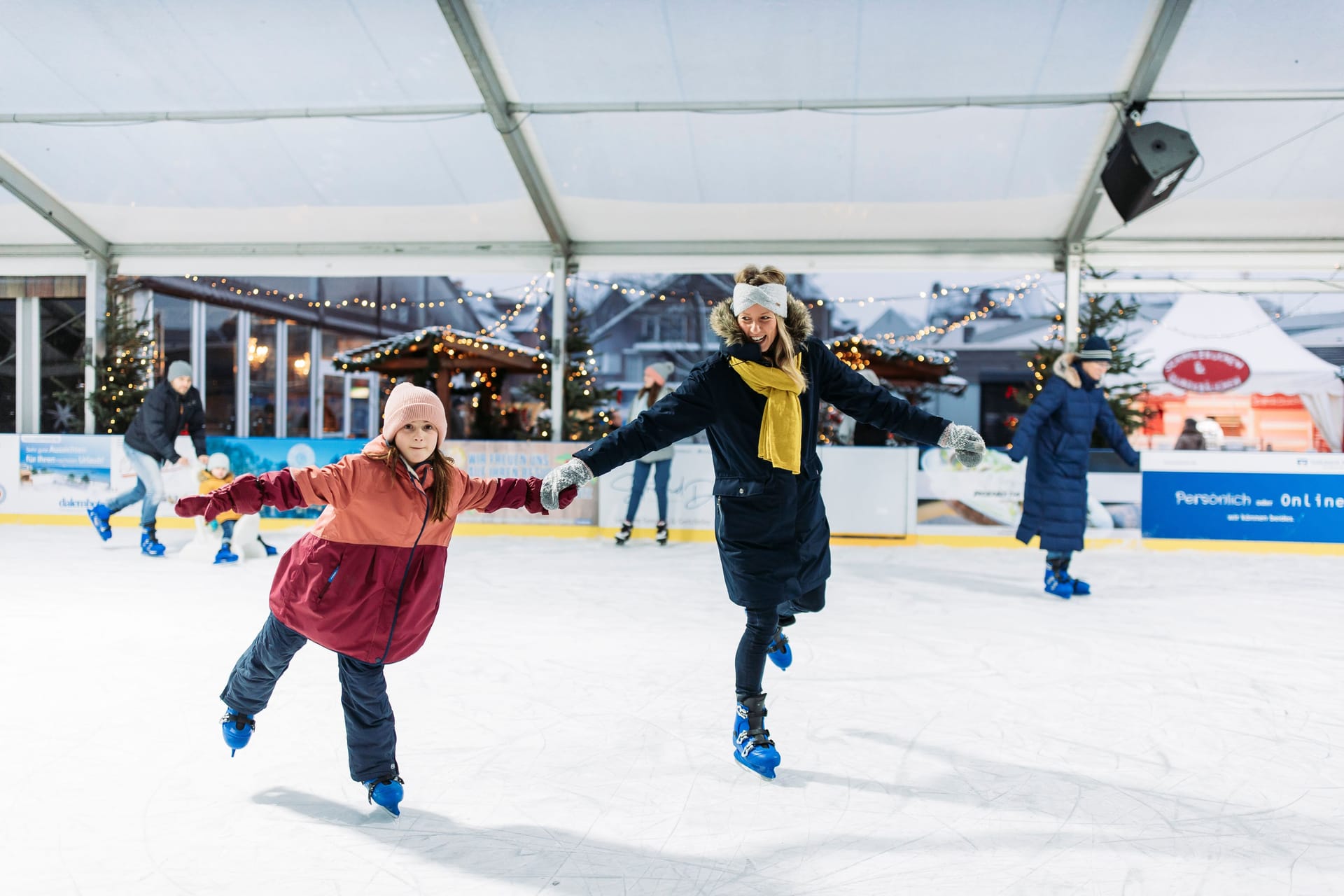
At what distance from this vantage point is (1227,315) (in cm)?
927

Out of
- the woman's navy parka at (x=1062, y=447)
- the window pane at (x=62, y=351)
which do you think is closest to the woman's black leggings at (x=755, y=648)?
the woman's navy parka at (x=1062, y=447)

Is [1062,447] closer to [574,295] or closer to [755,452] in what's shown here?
[755,452]

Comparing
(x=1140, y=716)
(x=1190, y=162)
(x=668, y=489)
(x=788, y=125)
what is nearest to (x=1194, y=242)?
(x=1190, y=162)

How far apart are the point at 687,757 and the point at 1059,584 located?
2.87m

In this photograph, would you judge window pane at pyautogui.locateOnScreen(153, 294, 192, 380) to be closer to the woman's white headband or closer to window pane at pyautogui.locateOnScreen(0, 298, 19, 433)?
window pane at pyautogui.locateOnScreen(0, 298, 19, 433)

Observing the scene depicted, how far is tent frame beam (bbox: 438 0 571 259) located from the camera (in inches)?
197

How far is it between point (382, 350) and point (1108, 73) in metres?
6.12

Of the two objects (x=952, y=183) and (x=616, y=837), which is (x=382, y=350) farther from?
(x=616, y=837)

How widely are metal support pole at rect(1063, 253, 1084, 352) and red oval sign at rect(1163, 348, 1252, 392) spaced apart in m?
3.51

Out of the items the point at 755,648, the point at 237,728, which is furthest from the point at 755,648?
the point at 237,728

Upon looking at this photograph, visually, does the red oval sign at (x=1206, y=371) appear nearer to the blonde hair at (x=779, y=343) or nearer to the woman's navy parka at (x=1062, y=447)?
the woman's navy parka at (x=1062, y=447)

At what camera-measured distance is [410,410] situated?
1.73 metres

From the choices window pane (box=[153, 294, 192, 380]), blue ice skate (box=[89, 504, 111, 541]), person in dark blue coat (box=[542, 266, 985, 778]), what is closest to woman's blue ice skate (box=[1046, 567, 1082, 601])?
person in dark blue coat (box=[542, 266, 985, 778])

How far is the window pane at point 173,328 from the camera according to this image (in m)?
10.2
